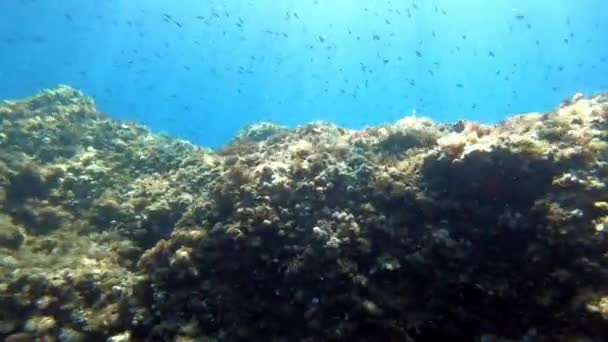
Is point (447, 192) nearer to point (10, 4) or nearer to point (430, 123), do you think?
point (430, 123)

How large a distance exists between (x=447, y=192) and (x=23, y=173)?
10.4m

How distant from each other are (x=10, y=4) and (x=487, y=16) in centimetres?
6829

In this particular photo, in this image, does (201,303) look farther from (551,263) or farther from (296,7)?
(296,7)

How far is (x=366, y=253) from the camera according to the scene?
6680mm

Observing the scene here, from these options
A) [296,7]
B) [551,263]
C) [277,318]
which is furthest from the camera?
[296,7]

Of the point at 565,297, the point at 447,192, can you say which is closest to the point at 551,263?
the point at 565,297

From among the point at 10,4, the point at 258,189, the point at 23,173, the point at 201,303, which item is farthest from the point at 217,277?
the point at 10,4

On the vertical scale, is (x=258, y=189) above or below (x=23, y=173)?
below

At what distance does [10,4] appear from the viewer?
2218 inches

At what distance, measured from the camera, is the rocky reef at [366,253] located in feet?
19.3

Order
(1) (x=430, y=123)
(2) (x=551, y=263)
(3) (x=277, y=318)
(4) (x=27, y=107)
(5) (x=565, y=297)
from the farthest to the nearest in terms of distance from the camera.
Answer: (4) (x=27, y=107), (1) (x=430, y=123), (3) (x=277, y=318), (2) (x=551, y=263), (5) (x=565, y=297)

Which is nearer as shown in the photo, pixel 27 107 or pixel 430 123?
pixel 430 123

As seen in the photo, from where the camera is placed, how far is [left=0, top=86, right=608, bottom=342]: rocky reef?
5.89 meters

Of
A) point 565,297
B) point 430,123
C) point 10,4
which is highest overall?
point 10,4
